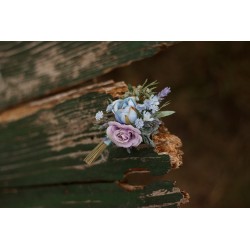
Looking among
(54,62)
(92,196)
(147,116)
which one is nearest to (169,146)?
(147,116)

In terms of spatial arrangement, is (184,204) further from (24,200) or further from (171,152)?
(24,200)

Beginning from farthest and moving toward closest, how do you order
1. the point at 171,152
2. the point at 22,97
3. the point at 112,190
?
the point at 22,97, the point at 112,190, the point at 171,152

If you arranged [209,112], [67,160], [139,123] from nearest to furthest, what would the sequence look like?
1. [139,123]
2. [209,112]
3. [67,160]

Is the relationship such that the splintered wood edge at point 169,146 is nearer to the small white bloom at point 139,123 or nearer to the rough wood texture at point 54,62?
the small white bloom at point 139,123

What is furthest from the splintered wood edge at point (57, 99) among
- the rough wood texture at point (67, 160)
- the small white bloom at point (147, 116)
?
the small white bloom at point (147, 116)

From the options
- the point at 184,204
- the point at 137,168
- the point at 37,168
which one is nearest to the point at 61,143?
the point at 37,168

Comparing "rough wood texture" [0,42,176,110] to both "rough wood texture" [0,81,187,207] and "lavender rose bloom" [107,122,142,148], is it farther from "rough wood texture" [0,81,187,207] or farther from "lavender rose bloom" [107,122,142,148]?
"lavender rose bloom" [107,122,142,148]

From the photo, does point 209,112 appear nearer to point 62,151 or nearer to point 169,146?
point 169,146
